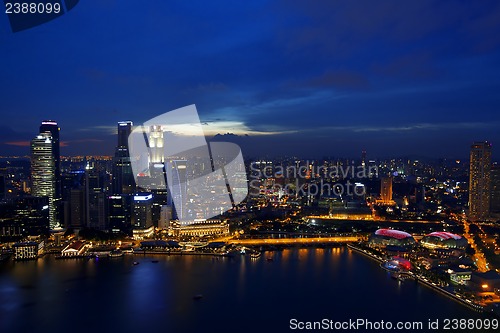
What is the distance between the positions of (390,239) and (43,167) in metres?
8.29

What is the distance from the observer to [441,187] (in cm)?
1744

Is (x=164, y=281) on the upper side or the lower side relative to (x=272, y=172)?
lower

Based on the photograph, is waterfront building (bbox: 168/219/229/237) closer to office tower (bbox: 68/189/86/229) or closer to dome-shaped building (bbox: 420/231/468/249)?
office tower (bbox: 68/189/86/229)

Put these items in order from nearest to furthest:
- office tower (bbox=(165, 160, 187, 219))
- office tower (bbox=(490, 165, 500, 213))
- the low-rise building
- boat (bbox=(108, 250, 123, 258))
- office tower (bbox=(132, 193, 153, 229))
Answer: the low-rise building, boat (bbox=(108, 250, 123, 258)), office tower (bbox=(132, 193, 153, 229)), office tower (bbox=(165, 160, 187, 219)), office tower (bbox=(490, 165, 500, 213))

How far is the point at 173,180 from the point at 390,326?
7.56 metres

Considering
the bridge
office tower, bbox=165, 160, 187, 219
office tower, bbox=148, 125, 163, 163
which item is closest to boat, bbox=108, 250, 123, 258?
the bridge

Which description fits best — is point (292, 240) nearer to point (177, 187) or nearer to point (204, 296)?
point (177, 187)

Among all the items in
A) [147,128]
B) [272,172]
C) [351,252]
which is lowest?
[351,252]

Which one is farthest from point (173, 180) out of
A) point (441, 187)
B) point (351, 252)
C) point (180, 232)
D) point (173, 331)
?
point (441, 187)

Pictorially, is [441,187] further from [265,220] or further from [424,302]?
[424,302]

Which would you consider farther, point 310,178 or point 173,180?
point 310,178

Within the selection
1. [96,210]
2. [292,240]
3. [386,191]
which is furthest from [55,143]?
[386,191]

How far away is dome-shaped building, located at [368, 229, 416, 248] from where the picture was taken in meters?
8.38

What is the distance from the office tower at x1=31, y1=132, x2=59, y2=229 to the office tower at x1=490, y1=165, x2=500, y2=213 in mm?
11805
